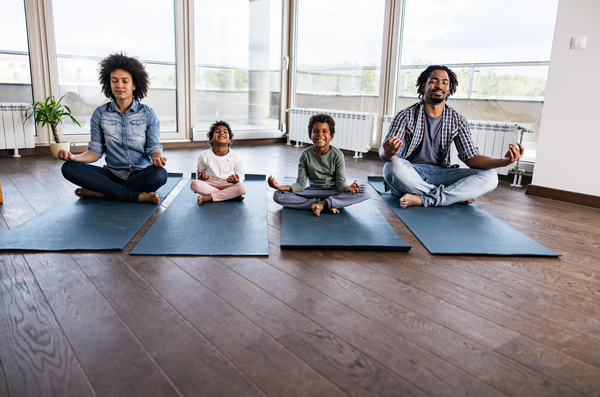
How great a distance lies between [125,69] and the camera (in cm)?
276

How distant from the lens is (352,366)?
1.20 meters

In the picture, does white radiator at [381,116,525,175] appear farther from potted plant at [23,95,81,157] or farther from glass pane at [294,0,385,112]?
potted plant at [23,95,81,157]

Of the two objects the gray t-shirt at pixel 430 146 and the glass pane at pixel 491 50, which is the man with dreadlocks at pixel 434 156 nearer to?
the gray t-shirt at pixel 430 146

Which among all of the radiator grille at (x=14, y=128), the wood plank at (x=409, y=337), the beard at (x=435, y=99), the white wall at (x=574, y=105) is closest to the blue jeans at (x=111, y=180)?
the wood plank at (x=409, y=337)

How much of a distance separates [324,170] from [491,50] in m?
2.57

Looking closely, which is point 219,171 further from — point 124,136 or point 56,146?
point 56,146

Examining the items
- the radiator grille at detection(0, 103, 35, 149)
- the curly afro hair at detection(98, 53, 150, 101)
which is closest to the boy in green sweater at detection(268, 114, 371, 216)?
the curly afro hair at detection(98, 53, 150, 101)

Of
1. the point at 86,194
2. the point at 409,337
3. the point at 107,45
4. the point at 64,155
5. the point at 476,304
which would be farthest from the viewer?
the point at 107,45

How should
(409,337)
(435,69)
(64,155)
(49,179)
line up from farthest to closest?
(49,179)
(435,69)
(64,155)
(409,337)

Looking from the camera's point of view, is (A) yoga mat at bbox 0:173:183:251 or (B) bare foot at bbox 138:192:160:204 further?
(B) bare foot at bbox 138:192:160:204

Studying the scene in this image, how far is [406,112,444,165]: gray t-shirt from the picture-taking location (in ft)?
9.91

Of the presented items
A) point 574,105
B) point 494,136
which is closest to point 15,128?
point 494,136

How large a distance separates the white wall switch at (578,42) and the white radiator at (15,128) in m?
5.19

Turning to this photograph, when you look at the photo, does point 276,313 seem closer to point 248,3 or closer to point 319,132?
point 319,132
